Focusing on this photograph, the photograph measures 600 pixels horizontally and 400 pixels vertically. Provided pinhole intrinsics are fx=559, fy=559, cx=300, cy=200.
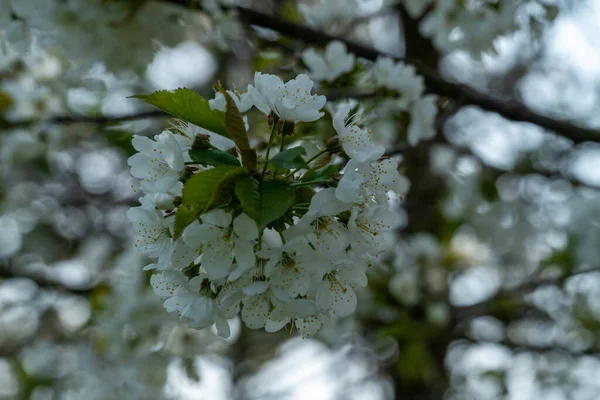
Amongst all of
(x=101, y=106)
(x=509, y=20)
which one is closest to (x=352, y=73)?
(x=509, y=20)

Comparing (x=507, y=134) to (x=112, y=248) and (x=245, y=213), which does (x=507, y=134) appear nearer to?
(x=112, y=248)

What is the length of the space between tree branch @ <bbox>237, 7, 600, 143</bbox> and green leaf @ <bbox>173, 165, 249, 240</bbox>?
4.22ft

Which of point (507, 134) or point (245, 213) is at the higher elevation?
point (245, 213)

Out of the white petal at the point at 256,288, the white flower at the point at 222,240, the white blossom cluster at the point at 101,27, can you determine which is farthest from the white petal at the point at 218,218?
the white blossom cluster at the point at 101,27

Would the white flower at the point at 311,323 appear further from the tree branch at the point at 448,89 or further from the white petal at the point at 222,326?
the tree branch at the point at 448,89

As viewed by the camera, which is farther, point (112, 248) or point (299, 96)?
point (112, 248)

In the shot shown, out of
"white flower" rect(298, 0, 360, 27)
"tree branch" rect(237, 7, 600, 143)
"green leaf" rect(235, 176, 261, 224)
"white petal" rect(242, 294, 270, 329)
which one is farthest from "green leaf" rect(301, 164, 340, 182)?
"white flower" rect(298, 0, 360, 27)

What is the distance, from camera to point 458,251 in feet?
12.7

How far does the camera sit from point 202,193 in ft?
2.73

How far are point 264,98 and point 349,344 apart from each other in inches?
104

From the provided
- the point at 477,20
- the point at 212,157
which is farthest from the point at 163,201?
the point at 477,20

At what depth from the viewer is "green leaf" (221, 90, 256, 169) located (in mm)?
857

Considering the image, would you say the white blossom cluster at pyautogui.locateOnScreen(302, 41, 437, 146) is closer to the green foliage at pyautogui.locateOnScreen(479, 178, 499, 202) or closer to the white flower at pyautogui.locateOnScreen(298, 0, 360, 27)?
the white flower at pyautogui.locateOnScreen(298, 0, 360, 27)

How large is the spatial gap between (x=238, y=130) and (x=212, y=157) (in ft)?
0.26
